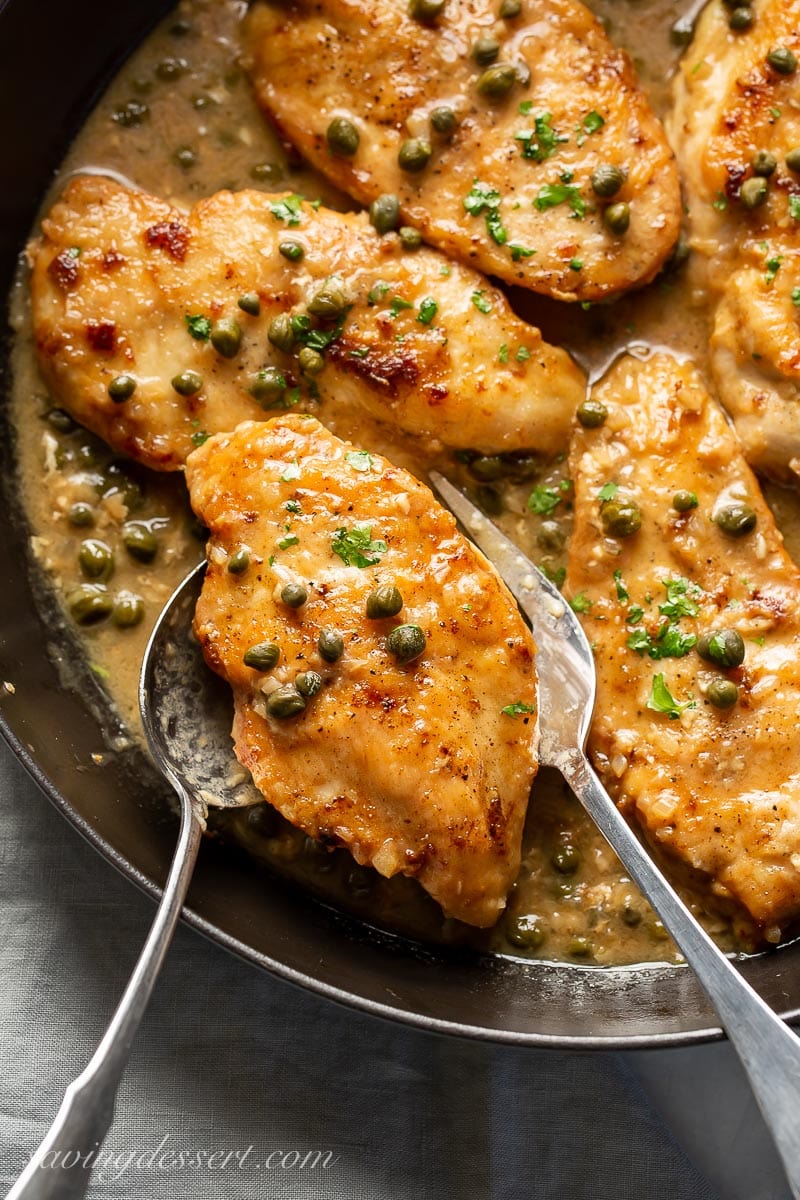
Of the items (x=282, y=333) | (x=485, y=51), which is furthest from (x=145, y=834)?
(x=485, y=51)

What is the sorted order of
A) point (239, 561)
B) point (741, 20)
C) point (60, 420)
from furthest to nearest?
point (60, 420) → point (741, 20) → point (239, 561)

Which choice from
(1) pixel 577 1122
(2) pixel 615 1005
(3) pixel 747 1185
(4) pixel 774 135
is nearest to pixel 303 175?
(4) pixel 774 135

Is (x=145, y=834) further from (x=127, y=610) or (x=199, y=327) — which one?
(x=199, y=327)

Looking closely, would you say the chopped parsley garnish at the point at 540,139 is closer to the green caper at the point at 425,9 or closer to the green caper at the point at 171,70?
the green caper at the point at 425,9

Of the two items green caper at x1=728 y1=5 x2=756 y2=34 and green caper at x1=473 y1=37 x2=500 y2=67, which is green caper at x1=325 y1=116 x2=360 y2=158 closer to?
green caper at x1=473 y1=37 x2=500 y2=67

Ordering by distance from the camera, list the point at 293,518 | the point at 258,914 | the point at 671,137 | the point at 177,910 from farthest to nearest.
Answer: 1. the point at 671,137
2. the point at 258,914
3. the point at 293,518
4. the point at 177,910

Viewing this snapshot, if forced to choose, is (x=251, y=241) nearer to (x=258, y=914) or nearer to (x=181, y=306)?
(x=181, y=306)
